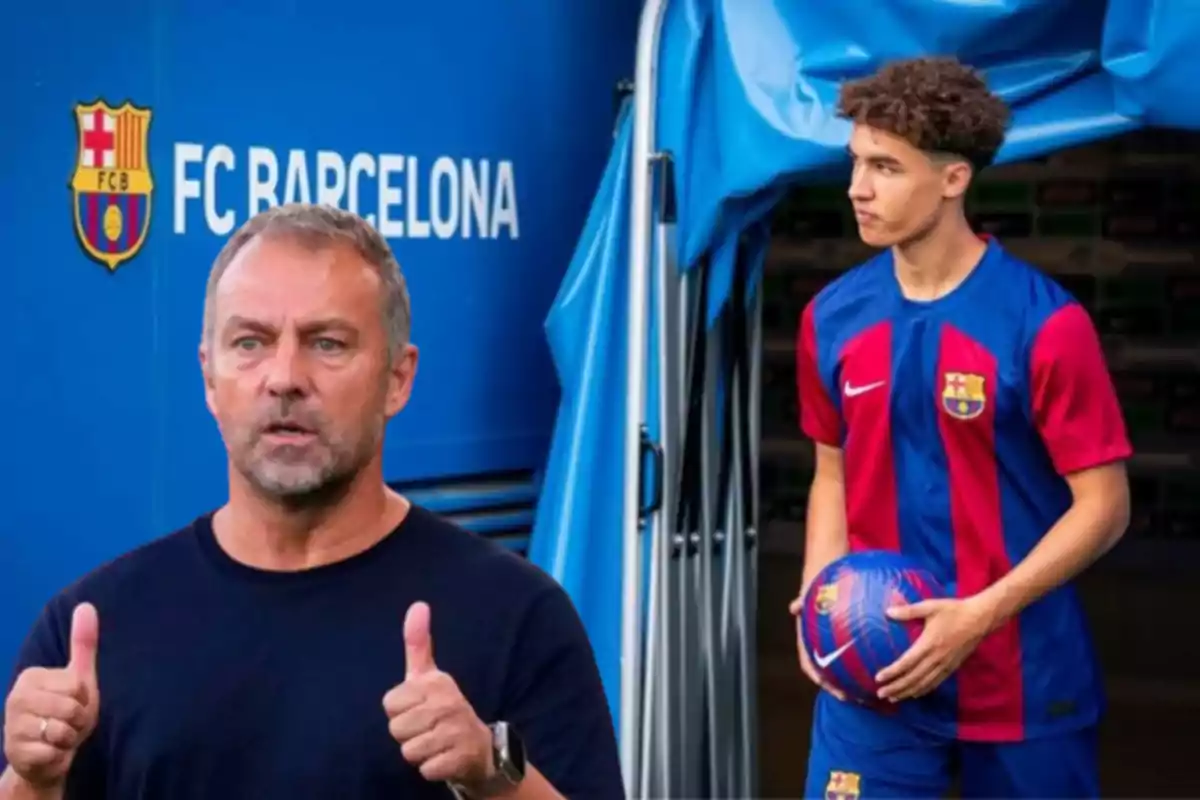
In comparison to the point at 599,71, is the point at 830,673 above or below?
below

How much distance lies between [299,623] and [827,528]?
2650 mm

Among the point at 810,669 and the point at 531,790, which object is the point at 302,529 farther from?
the point at 810,669

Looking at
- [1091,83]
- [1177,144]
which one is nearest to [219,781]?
[1091,83]

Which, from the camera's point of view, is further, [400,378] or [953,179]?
[953,179]

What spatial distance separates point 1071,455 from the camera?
4801 millimetres

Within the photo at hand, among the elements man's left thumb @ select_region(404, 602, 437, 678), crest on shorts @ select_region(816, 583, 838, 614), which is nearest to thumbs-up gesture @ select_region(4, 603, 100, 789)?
man's left thumb @ select_region(404, 602, 437, 678)

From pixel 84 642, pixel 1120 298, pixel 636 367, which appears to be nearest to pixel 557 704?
pixel 84 642

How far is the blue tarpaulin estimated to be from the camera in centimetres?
522

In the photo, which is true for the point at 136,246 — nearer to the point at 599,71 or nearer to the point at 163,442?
the point at 163,442

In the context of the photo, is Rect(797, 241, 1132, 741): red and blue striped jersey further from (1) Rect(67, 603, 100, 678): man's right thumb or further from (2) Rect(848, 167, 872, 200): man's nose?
(1) Rect(67, 603, 100, 678): man's right thumb

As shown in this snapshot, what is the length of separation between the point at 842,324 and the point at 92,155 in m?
1.46

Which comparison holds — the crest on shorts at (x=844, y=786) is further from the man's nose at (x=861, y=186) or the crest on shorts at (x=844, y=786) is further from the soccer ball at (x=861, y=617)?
the man's nose at (x=861, y=186)

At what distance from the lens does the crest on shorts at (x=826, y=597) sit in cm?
491

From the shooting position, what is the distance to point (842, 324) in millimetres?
5082
